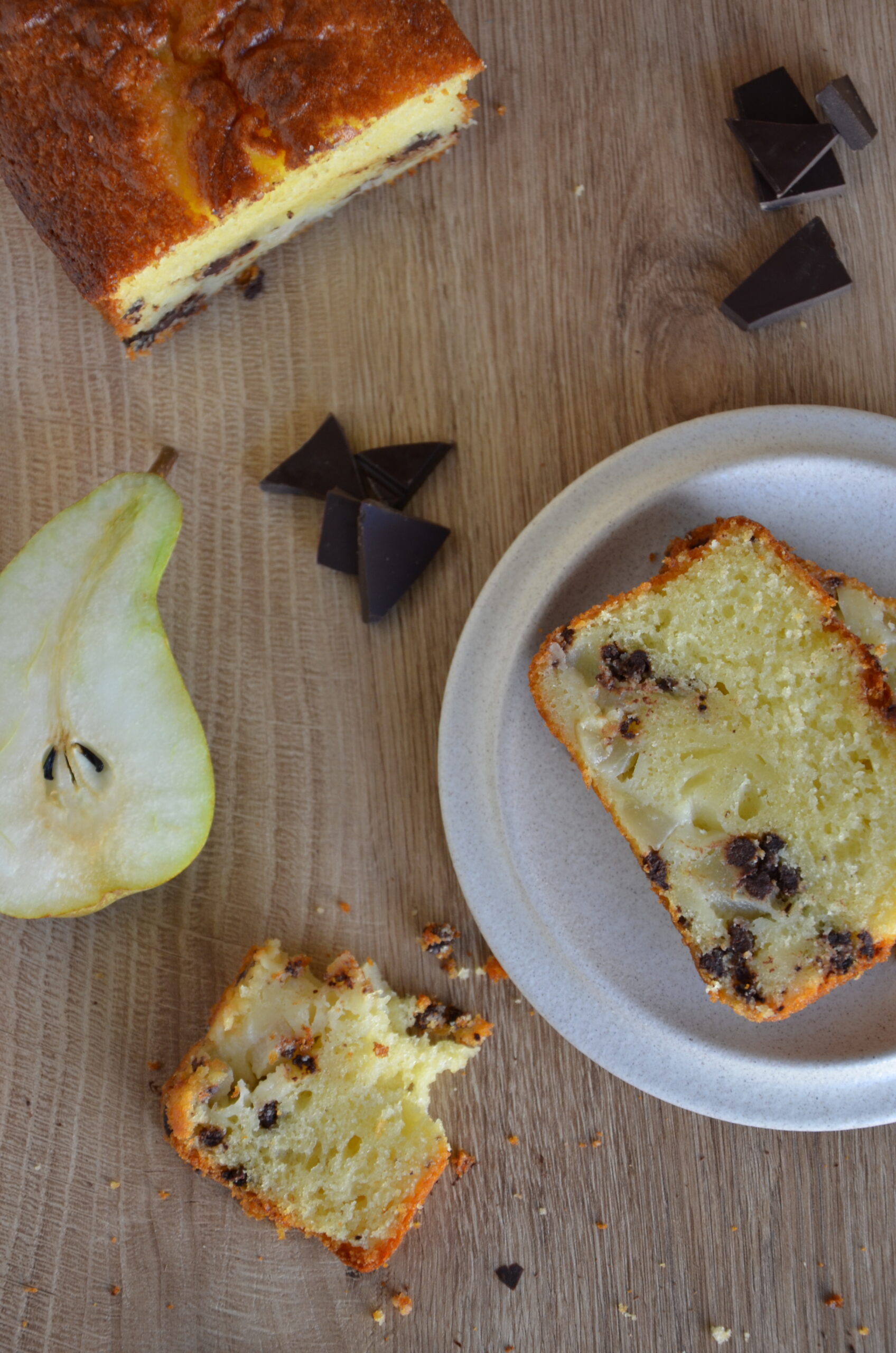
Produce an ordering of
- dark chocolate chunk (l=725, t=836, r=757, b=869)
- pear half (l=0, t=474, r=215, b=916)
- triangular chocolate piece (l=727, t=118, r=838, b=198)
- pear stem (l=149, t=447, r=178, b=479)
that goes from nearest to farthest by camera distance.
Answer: dark chocolate chunk (l=725, t=836, r=757, b=869) < pear half (l=0, t=474, r=215, b=916) < triangular chocolate piece (l=727, t=118, r=838, b=198) < pear stem (l=149, t=447, r=178, b=479)

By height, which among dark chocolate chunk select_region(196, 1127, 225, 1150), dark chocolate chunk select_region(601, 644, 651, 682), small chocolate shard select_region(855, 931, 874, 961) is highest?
dark chocolate chunk select_region(601, 644, 651, 682)

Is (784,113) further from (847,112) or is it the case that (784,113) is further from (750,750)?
(750,750)

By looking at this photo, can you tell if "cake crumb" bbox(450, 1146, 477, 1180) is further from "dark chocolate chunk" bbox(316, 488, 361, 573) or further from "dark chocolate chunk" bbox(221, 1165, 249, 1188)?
"dark chocolate chunk" bbox(316, 488, 361, 573)

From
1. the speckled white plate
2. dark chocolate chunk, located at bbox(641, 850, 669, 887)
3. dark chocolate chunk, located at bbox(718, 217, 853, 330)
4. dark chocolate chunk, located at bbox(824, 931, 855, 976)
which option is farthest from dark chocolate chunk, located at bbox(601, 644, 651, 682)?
dark chocolate chunk, located at bbox(718, 217, 853, 330)

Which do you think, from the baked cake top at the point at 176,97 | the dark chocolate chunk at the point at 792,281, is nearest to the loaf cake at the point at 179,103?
the baked cake top at the point at 176,97

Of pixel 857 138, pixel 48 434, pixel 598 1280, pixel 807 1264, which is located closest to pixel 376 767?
pixel 48 434

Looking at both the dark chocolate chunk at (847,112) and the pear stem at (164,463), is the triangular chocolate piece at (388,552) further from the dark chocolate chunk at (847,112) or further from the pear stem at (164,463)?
the dark chocolate chunk at (847,112)

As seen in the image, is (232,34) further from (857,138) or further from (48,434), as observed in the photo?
(857,138)
